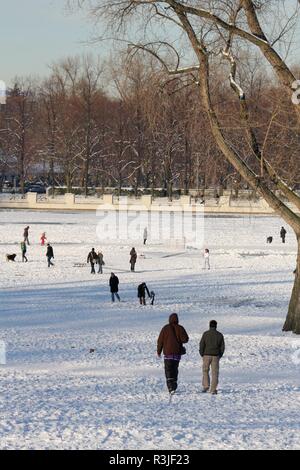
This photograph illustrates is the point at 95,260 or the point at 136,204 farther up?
the point at 136,204

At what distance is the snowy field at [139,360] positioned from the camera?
995 cm

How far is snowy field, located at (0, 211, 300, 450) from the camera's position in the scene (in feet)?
32.6

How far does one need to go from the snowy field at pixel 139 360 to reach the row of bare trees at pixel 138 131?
12.5 feet

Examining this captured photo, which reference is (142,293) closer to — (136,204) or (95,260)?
(95,260)

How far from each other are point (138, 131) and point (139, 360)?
6677 cm

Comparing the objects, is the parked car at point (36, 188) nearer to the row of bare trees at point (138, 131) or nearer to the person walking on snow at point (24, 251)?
the row of bare trees at point (138, 131)

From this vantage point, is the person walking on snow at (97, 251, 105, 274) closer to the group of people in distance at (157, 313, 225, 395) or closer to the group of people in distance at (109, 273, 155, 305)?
the group of people in distance at (109, 273, 155, 305)

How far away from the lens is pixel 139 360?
51.4 ft

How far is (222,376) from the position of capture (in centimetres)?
1417

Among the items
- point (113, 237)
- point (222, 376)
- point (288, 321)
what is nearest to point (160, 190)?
point (113, 237)

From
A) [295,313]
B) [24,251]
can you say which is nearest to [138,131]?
[24,251]

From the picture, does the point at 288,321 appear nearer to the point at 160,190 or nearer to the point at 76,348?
the point at 76,348
